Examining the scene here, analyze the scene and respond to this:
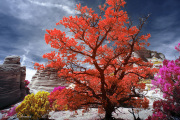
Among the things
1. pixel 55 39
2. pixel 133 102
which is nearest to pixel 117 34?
pixel 55 39

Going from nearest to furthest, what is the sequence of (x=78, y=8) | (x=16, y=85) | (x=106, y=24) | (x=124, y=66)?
(x=106, y=24) → (x=78, y=8) → (x=124, y=66) → (x=16, y=85)

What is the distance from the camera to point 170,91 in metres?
5.90

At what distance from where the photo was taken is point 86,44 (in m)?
6.75

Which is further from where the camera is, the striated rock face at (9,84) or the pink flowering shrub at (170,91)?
the striated rock face at (9,84)

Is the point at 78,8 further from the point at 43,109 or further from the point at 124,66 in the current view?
the point at 43,109

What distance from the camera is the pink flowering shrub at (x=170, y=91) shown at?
527 centimetres

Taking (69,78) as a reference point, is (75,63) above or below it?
above

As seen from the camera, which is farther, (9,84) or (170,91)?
(9,84)

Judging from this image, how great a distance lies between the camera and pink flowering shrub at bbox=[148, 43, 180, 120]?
527 cm

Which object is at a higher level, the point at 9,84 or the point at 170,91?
the point at 170,91

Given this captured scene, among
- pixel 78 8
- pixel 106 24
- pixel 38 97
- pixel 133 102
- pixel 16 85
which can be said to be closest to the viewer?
pixel 106 24

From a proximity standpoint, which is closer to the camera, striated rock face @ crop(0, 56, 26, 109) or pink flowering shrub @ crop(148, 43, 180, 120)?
pink flowering shrub @ crop(148, 43, 180, 120)

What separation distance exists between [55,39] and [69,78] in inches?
105

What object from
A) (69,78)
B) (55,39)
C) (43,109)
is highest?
(55,39)
